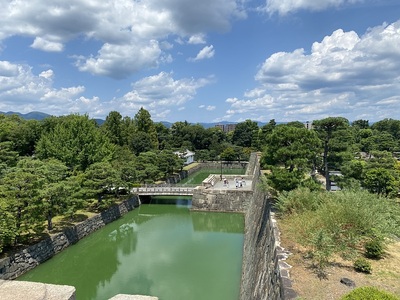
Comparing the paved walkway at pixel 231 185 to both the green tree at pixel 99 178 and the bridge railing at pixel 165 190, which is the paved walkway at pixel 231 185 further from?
the green tree at pixel 99 178

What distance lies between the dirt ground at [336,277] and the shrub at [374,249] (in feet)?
0.46

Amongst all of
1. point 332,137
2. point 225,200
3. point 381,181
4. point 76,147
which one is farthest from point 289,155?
point 76,147

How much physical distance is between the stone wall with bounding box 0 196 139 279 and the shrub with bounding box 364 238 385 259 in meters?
12.2

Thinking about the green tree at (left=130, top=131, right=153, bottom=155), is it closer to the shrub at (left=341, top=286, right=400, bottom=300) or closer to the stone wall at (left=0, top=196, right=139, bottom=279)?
the stone wall at (left=0, top=196, right=139, bottom=279)

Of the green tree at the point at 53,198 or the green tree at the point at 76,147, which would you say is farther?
the green tree at the point at 76,147

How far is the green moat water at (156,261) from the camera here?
10.9 metres

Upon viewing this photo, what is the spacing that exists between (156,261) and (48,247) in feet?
16.8

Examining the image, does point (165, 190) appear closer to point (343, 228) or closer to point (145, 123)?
point (343, 228)

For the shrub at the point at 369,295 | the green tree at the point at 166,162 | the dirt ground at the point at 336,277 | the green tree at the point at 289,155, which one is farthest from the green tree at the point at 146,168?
the shrub at the point at 369,295

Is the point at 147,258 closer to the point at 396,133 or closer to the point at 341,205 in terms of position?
the point at 341,205

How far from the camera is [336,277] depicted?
5.74 m

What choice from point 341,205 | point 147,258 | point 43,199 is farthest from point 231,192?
point 341,205

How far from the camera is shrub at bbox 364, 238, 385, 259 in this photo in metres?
6.54

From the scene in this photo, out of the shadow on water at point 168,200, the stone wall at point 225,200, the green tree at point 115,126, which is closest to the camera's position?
the stone wall at point 225,200
